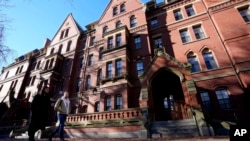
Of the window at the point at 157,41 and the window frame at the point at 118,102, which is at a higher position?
the window at the point at 157,41

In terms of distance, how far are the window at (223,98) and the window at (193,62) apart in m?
2.88

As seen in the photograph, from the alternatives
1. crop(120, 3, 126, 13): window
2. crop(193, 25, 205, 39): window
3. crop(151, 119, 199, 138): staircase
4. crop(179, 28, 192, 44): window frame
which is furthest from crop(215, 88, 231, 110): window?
crop(120, 3, 126, 13): window

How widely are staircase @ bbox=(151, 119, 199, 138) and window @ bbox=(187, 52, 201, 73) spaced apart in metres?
7.77

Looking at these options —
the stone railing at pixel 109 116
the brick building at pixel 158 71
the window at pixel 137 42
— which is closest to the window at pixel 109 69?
the brick building at pixel 158 71

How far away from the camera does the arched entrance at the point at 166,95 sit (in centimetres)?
1416

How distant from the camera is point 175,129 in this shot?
9.47 meters

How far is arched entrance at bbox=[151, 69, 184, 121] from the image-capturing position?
46.5ft

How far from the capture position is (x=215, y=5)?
56.1 feet

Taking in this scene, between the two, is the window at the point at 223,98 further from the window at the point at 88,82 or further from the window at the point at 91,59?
the window at the point at 91,59

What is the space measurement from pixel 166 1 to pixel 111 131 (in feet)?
66.4

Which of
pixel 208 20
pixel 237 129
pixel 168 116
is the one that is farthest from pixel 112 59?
pixel 237 129

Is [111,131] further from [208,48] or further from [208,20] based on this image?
[208,20]

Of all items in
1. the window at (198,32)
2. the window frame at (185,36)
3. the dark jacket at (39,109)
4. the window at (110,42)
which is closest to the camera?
the dark jacket at (39,109)

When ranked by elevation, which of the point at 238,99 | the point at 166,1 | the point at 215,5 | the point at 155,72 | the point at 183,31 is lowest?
the point at 238,99
